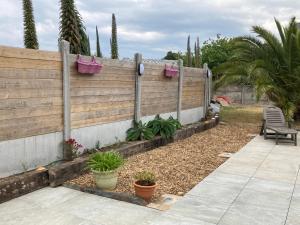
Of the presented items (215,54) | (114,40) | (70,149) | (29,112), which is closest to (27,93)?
(29,112)

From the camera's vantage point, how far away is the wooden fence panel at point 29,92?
5406 mm

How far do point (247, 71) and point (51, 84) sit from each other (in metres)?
9.19

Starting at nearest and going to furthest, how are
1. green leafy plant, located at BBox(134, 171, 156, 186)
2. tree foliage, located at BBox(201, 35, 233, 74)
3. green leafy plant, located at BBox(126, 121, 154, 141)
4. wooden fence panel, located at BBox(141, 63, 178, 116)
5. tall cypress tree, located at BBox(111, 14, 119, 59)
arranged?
green leafy plant, located at BBox(134, 171, 156, 186)
green leafy plant, located at BBox(126, 121, 154, 141)
wooden fence panel, located at BBox(141, 63, 178, 116)
tall cypress tree, located at BBox(111, 14, 119, 59)
tree foliage, located at BBox(201, 35, 233, 74)

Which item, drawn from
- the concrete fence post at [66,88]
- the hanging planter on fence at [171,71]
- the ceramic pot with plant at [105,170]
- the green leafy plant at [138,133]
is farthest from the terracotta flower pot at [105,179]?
the hanging planter on fence at [171,71]

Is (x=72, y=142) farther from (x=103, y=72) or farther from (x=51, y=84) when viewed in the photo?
(x=103, y=72)

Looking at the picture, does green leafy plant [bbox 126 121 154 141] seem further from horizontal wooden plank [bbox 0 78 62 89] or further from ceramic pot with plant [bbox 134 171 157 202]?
ceramic pot with plant [bbox 134 171 157 202]

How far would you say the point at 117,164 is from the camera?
18.3 feet

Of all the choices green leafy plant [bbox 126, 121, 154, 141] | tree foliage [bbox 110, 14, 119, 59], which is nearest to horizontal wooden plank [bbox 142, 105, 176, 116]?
green leafy plant [bbox 126, 121, 154, 141]

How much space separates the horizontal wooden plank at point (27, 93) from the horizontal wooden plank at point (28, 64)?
370mm

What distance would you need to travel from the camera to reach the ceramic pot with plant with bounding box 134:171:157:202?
16.8 feet

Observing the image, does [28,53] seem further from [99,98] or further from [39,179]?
[99,98]

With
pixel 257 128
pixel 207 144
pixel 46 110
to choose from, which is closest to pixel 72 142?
pixel 46 110

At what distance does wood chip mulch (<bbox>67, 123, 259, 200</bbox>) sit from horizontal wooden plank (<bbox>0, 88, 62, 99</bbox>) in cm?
152

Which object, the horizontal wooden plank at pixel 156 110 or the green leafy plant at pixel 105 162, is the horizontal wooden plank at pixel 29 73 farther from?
the horizontal wooden plank at pixel 156 110
